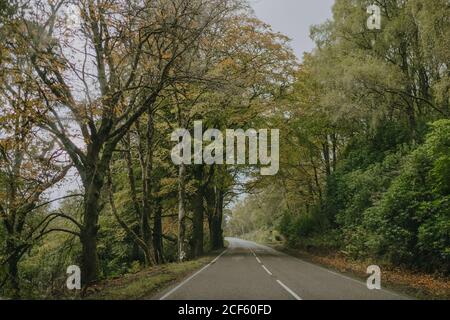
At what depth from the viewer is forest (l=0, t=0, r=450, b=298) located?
12.1m

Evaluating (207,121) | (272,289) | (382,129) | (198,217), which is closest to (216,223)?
(198,217)

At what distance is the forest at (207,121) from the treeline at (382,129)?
0.09 meters

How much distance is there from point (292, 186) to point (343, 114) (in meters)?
17.8

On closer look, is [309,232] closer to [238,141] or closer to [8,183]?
[238,141]

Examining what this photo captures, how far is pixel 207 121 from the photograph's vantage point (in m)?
26.5

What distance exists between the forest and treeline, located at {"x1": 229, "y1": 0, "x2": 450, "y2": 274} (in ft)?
0.29

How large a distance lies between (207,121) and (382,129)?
10.6 m

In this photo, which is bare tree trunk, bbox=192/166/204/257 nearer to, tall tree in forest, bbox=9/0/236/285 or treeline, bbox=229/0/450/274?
treeline, bbox=229/0/450/274

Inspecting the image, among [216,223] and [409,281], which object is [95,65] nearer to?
[409,281]

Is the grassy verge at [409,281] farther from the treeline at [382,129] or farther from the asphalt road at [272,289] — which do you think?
the asphalt road at [272,289]

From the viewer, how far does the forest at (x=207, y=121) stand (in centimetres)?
1212

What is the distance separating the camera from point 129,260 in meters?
30.5
